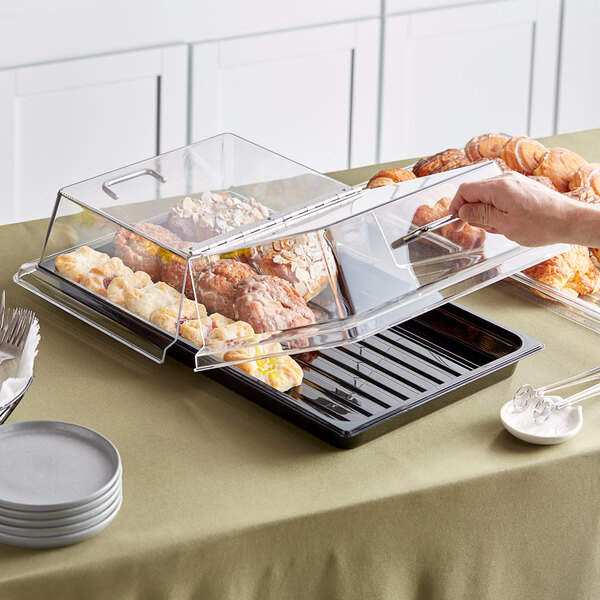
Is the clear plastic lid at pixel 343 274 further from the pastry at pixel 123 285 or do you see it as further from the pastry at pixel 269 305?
the pastry at pixel 123 285

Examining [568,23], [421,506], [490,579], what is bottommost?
[490,579]

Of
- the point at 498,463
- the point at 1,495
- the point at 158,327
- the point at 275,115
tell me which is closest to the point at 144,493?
the point at 1,495

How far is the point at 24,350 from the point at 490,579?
2.24ft

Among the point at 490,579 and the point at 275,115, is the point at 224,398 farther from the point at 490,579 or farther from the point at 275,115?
the point at 275,115

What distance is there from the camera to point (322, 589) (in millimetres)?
1210

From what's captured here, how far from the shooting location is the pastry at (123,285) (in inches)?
60.4

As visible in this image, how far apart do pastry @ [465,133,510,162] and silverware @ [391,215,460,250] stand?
0.57m

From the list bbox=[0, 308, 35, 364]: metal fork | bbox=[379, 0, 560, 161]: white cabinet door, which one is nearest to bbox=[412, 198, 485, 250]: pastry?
bbox=[0, 308, 35, 364]: metal fork

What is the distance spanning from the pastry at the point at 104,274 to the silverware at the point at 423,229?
0.43m

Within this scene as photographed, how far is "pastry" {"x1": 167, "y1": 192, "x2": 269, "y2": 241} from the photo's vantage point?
1.59 metres

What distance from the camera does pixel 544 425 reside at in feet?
4.41

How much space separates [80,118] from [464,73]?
150 cm

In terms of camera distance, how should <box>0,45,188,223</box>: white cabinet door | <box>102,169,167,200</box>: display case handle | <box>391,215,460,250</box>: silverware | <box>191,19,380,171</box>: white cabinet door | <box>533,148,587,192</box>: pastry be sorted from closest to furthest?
<box>391,215,460,250</box>: silverware
<box>102,169,167,200</box>: display case handle
<box>533,148,587,192</box>: pastry
<box>0,45,188,223</box>: white cabinet door
<box>191,19,380,171</box>: white cabinet door

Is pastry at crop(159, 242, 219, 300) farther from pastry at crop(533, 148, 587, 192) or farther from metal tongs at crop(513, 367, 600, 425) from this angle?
pastry at crop(533, 148, 587, 192)
